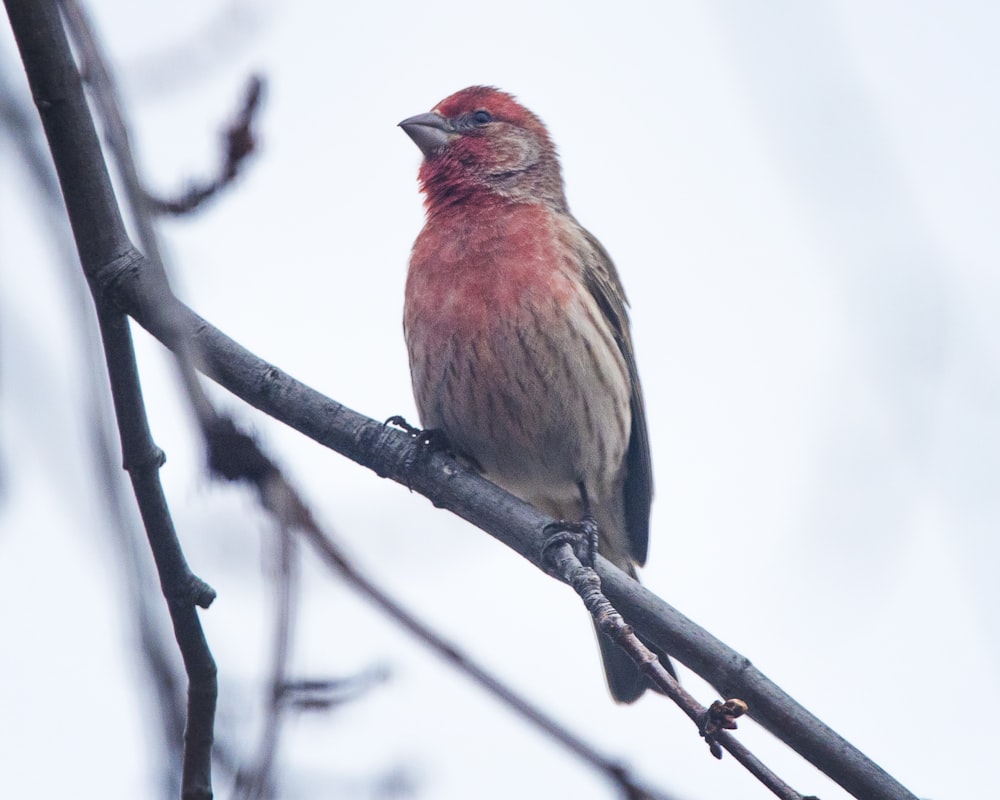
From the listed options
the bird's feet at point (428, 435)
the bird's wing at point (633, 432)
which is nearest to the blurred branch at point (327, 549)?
the bird's feet at point (428, 435)

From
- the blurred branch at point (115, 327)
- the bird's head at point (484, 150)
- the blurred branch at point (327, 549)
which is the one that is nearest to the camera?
the blurred branch at point (327, 549)

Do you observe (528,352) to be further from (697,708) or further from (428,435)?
(697,708)

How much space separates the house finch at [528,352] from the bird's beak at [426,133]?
0.22 feet

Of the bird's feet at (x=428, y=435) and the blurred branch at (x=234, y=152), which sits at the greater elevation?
the bird's feet at (x=428, y=435)

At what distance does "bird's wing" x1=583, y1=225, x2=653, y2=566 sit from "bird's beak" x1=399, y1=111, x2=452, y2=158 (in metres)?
1.29

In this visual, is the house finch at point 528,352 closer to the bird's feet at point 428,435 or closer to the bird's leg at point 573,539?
the bird's feet at point 428,435

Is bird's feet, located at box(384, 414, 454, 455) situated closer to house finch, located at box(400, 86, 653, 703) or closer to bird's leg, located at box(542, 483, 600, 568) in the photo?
house finch, located at box(400, 86, 653, 703)

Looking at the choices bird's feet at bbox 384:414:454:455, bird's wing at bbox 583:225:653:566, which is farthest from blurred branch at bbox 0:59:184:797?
bird's wing at bbox 583:225:653:566

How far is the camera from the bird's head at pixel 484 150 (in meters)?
7.89

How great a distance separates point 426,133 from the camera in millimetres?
8266

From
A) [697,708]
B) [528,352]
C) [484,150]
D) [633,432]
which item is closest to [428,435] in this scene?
[528,352]

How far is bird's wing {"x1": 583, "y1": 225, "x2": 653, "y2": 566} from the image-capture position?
7598mm

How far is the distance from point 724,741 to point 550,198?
5726 mm

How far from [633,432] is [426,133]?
2548mm
